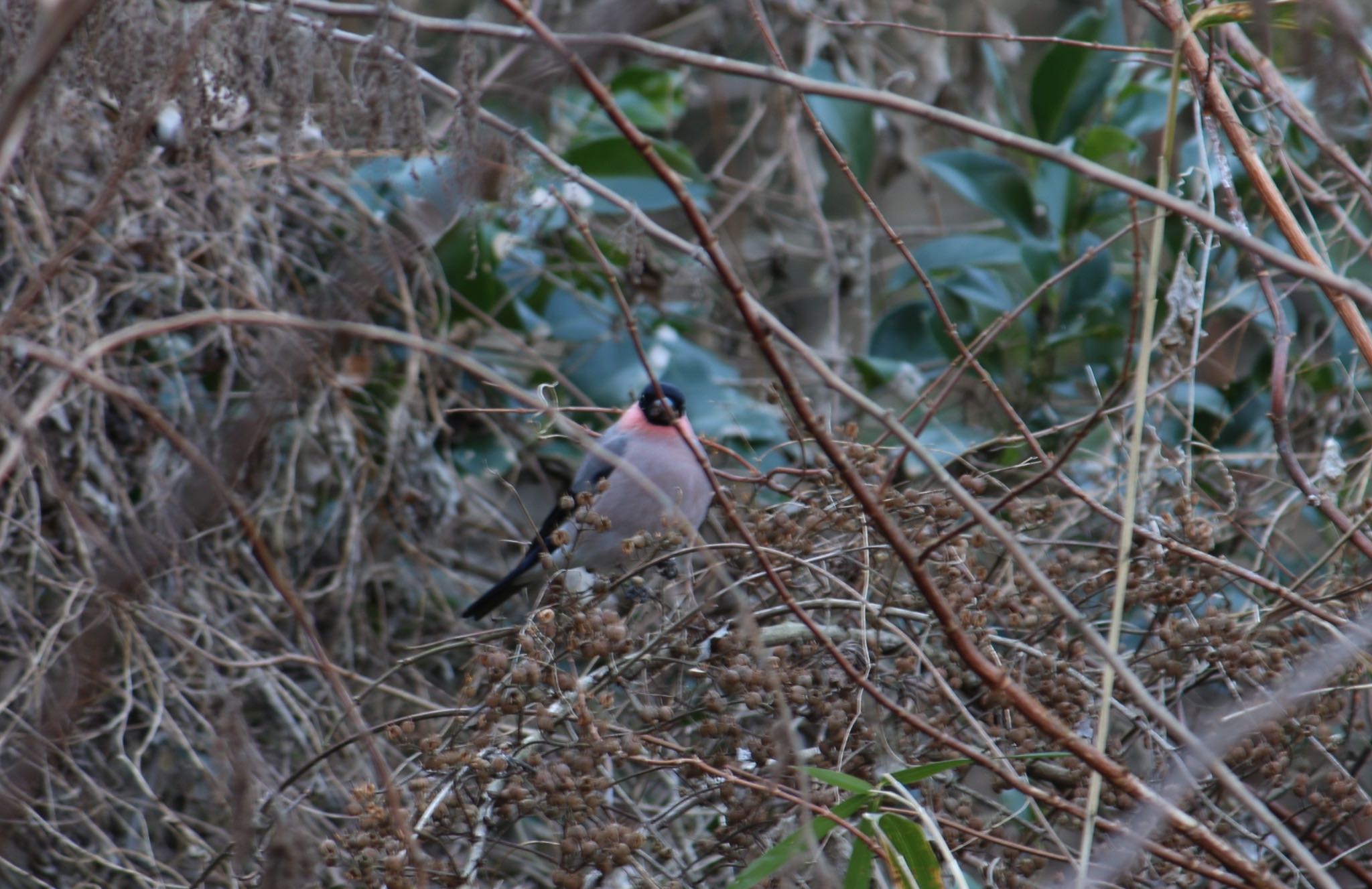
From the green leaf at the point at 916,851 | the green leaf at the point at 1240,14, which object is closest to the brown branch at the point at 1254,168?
the green leaf at the point at 1240,14

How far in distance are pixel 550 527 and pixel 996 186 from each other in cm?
151

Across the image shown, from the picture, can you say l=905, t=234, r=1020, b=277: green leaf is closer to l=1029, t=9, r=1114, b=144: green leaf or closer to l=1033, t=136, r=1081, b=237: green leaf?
l=1033, t=136, r=1081, b=237: green leaf

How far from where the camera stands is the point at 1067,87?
3232 mm

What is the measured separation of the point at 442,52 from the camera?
4.51m

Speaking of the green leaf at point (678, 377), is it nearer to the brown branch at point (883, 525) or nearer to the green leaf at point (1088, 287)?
the green leaf at point (1088, 287)

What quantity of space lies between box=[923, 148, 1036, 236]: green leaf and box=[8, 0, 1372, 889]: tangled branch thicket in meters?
0.01

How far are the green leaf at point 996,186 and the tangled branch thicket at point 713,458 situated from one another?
0.04 ft

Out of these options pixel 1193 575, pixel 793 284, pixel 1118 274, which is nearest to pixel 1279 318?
pixel 1193 575

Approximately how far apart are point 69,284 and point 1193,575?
2.29 metres

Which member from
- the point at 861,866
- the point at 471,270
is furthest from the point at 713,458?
the point at 861,866

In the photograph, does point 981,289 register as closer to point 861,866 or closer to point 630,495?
point 630,495

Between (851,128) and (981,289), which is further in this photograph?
(851,128)

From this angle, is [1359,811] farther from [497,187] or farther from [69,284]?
[69,284]

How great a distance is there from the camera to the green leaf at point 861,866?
1.33 metres
